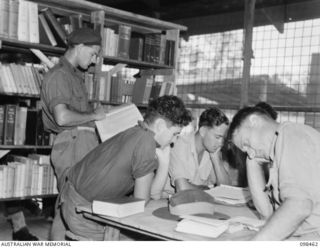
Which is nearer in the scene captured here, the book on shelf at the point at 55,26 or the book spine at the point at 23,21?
the book spine at the point at 23,21

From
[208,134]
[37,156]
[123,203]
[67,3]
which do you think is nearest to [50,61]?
[67,3]

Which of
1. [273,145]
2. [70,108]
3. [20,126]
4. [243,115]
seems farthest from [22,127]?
[273,145]

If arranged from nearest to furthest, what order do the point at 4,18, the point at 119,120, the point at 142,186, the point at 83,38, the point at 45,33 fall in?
the point at 142,186 → the point at 119,120 → the point at 83,38 → the point at 4,18 → the point at 45,33

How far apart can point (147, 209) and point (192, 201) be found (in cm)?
25

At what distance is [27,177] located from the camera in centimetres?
353

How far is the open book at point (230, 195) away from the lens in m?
2.32

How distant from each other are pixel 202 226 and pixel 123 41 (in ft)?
9.73

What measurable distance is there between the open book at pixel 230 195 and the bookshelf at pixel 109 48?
5.61 feet

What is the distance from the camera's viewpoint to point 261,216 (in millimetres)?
2043

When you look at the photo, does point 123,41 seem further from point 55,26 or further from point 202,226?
point 202,226

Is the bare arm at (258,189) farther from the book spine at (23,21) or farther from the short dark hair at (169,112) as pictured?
the book spine at (23,21)

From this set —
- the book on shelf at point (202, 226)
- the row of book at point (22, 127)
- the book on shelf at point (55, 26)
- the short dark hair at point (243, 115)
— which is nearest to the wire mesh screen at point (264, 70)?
the book on shelf at point (55, 26)

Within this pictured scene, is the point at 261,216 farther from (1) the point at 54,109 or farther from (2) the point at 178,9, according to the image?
(2) the point at 178,9

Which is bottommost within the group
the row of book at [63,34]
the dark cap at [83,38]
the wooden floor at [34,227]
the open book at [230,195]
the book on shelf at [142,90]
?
the wooden floor at [34,227]
